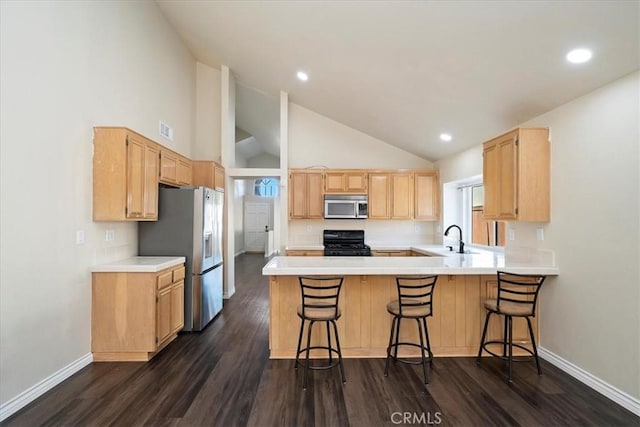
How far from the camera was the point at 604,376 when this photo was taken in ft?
8.01

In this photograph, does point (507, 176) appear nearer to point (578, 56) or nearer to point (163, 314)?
point (578, 56)

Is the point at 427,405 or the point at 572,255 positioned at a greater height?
the point at 572,255

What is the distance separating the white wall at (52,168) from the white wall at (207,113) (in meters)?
1.92

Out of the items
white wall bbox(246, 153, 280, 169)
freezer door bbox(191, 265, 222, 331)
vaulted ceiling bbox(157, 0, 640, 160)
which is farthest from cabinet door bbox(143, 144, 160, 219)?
white wall bbox(246, 153, 280, 169)

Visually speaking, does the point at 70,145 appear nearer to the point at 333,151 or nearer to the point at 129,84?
the point at 129,84

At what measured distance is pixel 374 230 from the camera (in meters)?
5.70

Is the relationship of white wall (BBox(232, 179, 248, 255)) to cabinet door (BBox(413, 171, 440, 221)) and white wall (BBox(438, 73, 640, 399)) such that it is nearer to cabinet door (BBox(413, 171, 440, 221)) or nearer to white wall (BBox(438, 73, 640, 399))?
cabinet door (BBox(413, 171, 440, 221))

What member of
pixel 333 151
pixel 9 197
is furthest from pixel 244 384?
pixel 333 151

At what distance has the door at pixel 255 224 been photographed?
1175cm

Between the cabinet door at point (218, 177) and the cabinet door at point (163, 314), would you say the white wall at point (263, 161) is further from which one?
the cabinet door at point (163, 314)

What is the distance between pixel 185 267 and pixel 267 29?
9.71 feet

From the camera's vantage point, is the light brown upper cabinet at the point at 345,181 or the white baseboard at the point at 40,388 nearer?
the white baseboard at the point at 40,388

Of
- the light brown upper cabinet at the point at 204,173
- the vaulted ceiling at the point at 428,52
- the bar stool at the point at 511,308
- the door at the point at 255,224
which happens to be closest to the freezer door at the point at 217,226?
the light brown upper cabinet at the point at 204,173

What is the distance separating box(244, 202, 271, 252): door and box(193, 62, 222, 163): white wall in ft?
20.7
